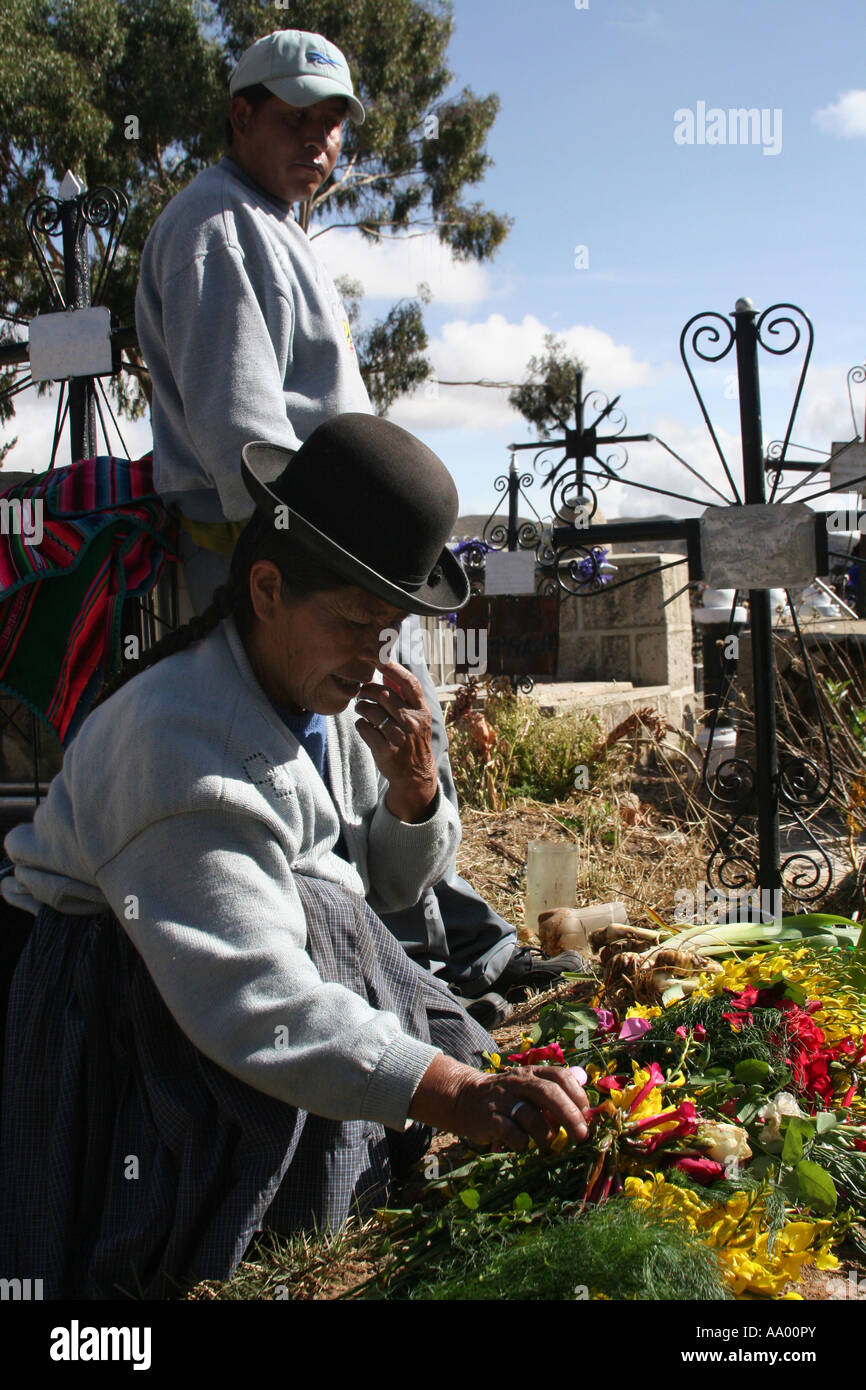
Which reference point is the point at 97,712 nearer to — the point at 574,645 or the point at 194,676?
the point at 194,676

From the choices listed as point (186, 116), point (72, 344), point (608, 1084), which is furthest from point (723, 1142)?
point (186, 116)

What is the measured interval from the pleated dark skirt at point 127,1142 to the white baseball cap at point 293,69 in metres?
1.78

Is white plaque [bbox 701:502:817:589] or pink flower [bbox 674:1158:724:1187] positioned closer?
pink flower [bbox 674:1158:724:1187]

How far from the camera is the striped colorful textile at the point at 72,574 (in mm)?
2492

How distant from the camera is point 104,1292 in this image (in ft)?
5.37

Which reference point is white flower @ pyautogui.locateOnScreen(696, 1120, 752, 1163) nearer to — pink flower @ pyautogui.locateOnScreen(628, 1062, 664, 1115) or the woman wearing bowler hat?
pink flower @ pyautogui.locateOnScreen(628, 1062, 664, 1115)

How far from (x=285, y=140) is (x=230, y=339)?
1.90 ft

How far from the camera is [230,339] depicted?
7.75ft

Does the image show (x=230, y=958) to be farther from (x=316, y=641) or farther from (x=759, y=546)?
(x=759, y=546)

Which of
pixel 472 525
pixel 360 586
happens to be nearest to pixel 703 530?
pixel 360 586

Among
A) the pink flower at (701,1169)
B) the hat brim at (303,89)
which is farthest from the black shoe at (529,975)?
the hat brim at (303,89)

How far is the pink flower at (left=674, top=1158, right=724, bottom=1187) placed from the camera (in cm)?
162

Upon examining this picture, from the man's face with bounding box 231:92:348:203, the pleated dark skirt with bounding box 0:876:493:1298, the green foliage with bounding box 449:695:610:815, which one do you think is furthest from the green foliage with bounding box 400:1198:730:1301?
the green foliage with bounding box 449:695:610:815

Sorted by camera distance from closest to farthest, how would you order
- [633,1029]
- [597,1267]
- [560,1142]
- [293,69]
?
[597,1267], [560,1142], [633,1029], [293,69]
